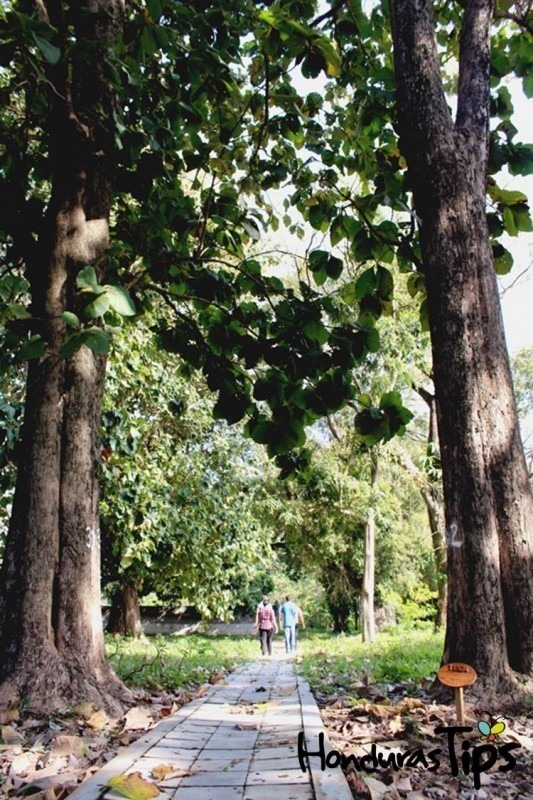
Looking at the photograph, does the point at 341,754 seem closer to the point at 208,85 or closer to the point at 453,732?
the point at 453,732

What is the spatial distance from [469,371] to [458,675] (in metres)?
1.60

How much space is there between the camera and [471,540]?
330 centimetres

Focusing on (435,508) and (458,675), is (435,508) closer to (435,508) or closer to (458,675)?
(435,508)

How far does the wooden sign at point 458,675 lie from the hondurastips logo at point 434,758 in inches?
7.6

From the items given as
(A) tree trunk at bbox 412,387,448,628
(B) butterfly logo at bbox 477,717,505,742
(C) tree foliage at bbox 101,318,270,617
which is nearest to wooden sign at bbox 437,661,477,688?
(B) butterfly logo at bbox 477,717,505,742

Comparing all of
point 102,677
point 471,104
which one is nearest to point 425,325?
point 471,104

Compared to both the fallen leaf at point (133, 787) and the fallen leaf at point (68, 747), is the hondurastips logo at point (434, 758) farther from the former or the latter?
the fallen leaf at point (68, 747)

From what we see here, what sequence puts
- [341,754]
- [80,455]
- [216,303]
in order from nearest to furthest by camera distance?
1. [341,754]
2. [80,455]
3. [216,303]

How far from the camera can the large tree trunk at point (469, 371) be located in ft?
10.6

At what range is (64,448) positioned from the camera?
4.01 meters

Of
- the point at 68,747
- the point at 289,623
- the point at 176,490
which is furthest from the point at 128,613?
the point at 68,747

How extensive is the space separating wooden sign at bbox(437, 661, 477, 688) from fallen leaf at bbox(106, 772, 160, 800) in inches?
54.6

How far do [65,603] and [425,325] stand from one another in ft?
9.93

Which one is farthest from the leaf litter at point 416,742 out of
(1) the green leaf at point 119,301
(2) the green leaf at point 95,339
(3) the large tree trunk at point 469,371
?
(1) the green leaf at point 119,301
